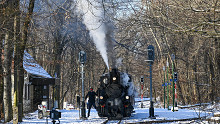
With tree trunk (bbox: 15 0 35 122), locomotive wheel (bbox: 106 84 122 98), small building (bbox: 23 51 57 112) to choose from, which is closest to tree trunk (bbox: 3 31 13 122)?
tree trunk (bbox: 15 0 35 122)

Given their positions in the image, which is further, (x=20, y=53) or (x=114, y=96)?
(x=114, y=96)

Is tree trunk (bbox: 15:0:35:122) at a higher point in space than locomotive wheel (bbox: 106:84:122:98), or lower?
higher

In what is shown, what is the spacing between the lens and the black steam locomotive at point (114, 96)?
1888cm

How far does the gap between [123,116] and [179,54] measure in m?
26.2

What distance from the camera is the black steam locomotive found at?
18875 millimetres

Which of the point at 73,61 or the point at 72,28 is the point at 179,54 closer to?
the point at 73,61

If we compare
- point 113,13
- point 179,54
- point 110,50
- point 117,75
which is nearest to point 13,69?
point 117,75

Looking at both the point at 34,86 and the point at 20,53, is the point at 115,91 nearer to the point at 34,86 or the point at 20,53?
the point at 20,53

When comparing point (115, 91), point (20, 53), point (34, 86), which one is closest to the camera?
point (20, 53)

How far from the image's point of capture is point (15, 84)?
16.6 m

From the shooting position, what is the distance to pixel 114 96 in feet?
61.8

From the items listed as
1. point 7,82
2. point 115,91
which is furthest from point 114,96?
point 7,82

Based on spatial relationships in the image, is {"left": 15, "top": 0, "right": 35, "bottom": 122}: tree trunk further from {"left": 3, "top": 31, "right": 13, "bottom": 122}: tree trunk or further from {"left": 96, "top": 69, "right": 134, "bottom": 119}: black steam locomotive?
{"left": 96, "top": 69, "right": 134, "bottom": 119}: black steam locomotive

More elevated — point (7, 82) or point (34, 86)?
point (34, 86)
